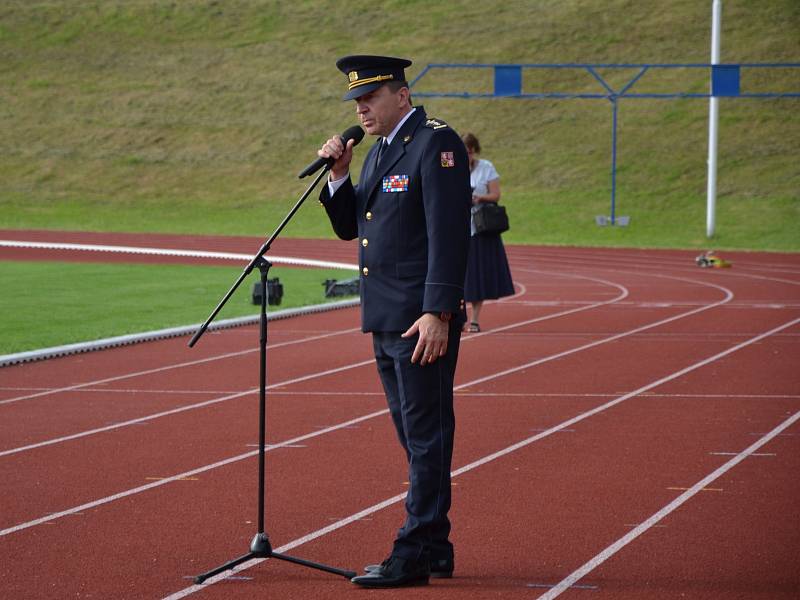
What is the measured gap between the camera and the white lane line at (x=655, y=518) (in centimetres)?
557

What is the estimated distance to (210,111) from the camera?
2196 inches

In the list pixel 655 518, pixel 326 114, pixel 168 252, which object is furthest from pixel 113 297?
pixel 326 114

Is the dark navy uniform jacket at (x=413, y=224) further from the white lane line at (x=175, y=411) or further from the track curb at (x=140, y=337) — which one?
the track curb at (x=140, y=337)

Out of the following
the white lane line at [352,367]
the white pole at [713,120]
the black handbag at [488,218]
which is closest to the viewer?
the white lane line at [352,367]

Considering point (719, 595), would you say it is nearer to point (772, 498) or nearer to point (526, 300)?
point (772, 498)

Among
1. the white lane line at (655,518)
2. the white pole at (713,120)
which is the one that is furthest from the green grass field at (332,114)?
the white lane line at (655,518)

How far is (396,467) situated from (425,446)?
7.58ft

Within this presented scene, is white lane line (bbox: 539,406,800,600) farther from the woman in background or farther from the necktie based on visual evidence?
the woman in background

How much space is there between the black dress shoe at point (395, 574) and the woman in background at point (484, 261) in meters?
9.37

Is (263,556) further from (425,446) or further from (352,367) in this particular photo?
(352,367)

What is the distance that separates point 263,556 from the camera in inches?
226

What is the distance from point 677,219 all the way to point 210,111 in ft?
70.0

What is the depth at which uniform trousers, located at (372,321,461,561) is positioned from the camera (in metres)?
5.62

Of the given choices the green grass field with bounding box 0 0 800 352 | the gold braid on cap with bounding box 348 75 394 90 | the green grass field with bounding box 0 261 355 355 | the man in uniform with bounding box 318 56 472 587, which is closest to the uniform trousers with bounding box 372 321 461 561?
the man in uniform with bounding box 318 56 472 587
